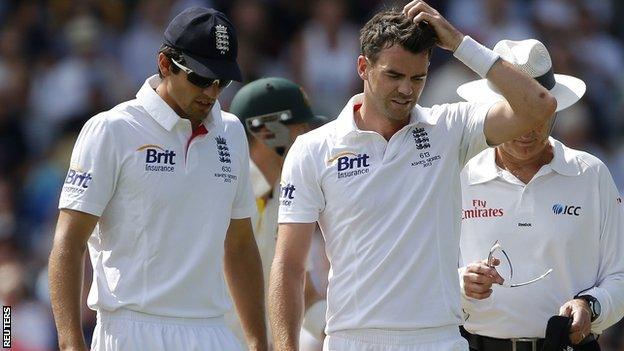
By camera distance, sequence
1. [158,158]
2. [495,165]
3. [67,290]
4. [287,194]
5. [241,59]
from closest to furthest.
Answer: [67,290] < [158,158] < [287,194] < [495,165] < [241,59]

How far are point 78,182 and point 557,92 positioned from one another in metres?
2.44

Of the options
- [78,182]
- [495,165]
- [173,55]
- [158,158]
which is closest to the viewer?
[78,182]

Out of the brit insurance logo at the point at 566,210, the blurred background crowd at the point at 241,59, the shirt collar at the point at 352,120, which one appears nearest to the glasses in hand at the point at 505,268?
the brit insurance logo at the point at 566,210

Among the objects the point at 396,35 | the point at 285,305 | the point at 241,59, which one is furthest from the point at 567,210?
the point at 241,59

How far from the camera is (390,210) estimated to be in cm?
565

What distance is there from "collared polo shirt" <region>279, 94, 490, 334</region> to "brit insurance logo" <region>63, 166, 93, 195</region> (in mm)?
847

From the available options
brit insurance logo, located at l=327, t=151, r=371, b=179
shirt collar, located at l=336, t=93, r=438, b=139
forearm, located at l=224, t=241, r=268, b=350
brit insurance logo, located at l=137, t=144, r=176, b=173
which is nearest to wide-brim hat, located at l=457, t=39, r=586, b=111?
shirt collar, located at l=336, t=93, r=438, b=139

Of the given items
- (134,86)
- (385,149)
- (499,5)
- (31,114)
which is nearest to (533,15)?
(499,5)

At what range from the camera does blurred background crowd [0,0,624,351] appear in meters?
12.3

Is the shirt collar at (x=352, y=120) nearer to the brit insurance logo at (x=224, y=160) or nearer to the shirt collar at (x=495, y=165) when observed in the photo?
the brit insurance logo at (x=224, y=160)

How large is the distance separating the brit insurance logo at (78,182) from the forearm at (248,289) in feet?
2.71

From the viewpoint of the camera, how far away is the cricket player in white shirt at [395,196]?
5.62 metres

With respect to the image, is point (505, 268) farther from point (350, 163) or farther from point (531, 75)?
point (350, 163)

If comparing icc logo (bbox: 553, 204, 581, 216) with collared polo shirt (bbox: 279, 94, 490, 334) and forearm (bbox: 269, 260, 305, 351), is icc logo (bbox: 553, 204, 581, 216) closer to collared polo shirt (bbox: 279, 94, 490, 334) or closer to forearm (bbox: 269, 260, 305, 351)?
collared polo shirt (bbox: 279, 94, 490, 334)
